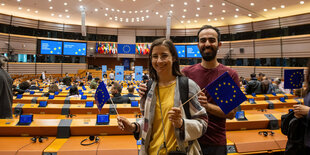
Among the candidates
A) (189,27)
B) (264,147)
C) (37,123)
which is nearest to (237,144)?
(264,147)

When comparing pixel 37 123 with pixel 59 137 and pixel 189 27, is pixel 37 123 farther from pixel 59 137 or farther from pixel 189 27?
pixel 189 27

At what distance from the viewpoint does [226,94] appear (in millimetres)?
1351

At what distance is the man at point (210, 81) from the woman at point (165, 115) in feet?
0.51

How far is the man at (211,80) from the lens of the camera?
1.40m

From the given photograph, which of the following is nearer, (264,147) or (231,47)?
(264,147)

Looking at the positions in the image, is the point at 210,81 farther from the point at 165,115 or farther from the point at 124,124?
the point at 124,124

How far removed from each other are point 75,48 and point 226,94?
21.2m

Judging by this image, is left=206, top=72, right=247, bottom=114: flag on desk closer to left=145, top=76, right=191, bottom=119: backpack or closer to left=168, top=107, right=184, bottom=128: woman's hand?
left=145, top=76, right=191, bottom=119: backpack

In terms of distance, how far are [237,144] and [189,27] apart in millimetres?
20753

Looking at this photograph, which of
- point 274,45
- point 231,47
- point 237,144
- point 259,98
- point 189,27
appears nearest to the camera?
point 237,144

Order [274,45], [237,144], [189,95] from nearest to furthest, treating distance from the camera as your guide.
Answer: [189,95], [237,144], [274,45]

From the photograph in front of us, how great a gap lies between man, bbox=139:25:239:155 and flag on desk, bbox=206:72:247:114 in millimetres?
64

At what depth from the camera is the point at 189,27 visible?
21219 millimetres

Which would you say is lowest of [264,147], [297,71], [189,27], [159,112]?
[264,147]
